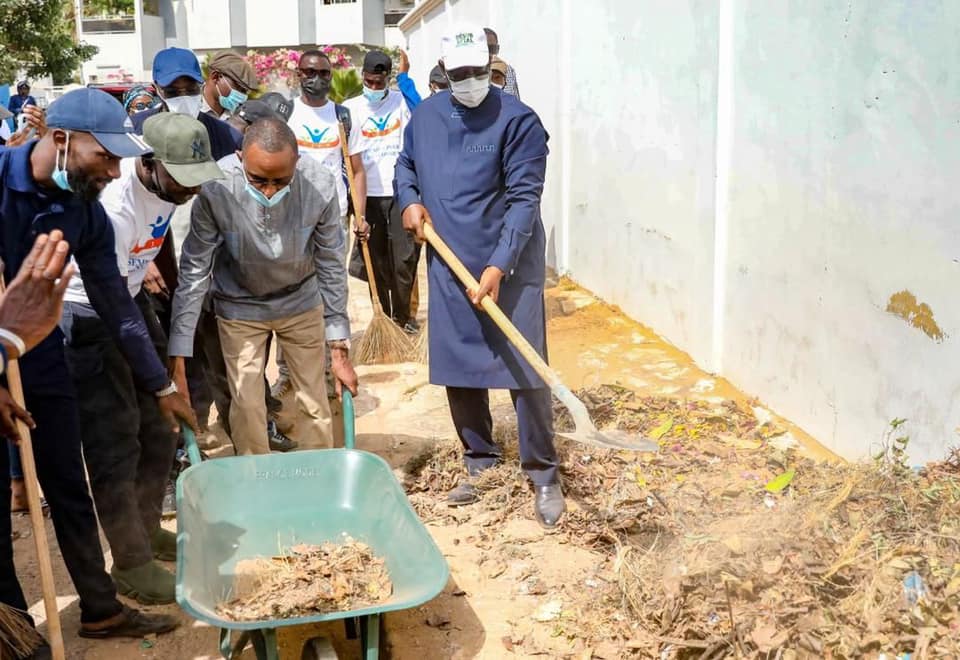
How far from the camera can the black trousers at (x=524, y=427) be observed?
4.46 metres

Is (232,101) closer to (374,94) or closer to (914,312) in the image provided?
(374,94)

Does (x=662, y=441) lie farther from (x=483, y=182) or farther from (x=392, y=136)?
(x=392, y=136)

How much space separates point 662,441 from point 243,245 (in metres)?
2.38

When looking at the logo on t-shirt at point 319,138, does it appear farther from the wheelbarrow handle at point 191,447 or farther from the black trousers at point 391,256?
the wheelbarrow handle at point 191,447

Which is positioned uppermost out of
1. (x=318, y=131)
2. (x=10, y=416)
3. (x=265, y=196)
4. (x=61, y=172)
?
(x=318, y=131)

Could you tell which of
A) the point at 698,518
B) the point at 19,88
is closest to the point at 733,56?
the point at 698,518

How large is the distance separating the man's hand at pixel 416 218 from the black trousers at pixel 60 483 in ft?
5.34

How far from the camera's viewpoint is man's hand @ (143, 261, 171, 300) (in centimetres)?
473

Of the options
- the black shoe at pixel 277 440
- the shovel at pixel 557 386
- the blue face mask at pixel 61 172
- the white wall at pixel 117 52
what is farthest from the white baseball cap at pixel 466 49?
the white wall at pixel 117 52

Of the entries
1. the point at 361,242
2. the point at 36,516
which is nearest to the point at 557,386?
the point at 36,516

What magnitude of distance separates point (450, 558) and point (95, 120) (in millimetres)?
2299

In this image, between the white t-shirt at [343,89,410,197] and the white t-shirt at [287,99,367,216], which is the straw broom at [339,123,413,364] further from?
the white t-shirt at [343,89,410,197]

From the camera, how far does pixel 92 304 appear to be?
3.49 m

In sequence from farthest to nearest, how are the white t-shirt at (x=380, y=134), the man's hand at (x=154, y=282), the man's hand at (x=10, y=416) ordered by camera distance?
the white t-shirt at (x=380, y=134) → the man's hand at (x=154, y=282) → the man's hand at (x=10, y=416)
